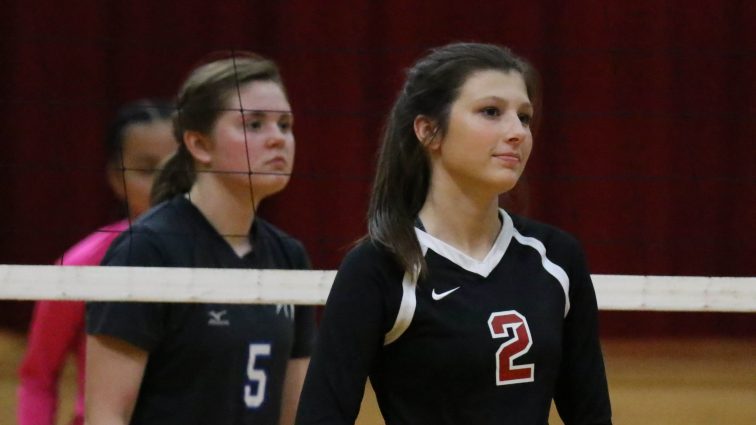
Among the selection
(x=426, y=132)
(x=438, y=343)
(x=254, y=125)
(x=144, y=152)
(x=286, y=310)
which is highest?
(x=426, y=132)

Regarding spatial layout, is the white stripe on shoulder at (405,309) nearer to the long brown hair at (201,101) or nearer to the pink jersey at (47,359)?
the long brown hair at (201,101)

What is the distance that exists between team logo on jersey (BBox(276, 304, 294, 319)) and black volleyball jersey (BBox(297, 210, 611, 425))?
2.14 feet

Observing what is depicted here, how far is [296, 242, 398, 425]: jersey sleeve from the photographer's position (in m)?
1.79

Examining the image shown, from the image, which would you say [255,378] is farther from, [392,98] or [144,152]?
[392,98]

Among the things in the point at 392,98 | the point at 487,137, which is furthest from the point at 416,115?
the point at 392,98

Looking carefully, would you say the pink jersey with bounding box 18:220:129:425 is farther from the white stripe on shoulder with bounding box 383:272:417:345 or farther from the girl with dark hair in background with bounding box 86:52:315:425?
the white stripe on shoulder with bounding box 383:272:417:345

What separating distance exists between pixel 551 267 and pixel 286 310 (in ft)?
2.49

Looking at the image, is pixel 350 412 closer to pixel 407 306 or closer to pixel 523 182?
pixel 407 306

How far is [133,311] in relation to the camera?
2330mm

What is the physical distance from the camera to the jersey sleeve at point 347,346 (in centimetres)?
179

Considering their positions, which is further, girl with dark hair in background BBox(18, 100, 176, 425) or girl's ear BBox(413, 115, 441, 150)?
girl with dark hair in background BBox(18, 100, 176, 425)

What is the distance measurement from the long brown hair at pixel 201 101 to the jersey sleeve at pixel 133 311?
231 millimetres

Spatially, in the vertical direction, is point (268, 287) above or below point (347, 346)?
below

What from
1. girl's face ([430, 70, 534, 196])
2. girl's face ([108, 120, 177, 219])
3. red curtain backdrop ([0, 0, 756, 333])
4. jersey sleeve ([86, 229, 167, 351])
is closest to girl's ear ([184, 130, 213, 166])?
jersey sleeve ([86, 229, 167, 351])
